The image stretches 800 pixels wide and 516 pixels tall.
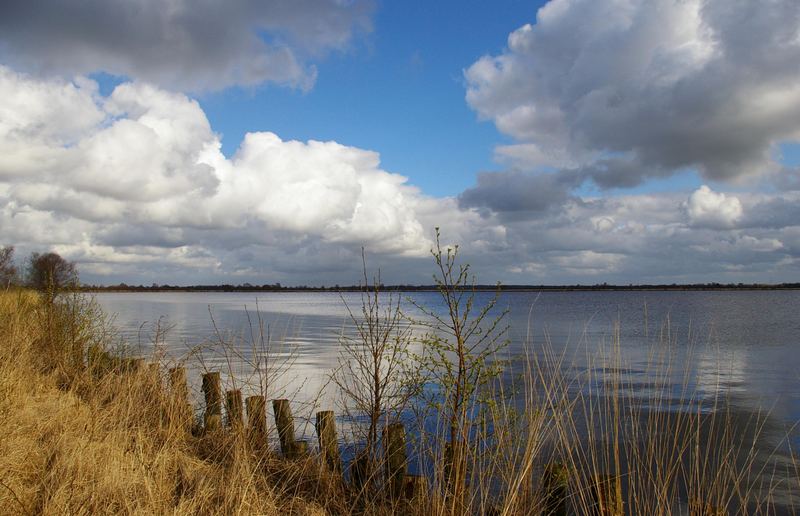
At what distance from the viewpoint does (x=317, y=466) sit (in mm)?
5738

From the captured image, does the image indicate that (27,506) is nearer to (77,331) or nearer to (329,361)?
(77,331)

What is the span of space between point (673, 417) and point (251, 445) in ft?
27.2

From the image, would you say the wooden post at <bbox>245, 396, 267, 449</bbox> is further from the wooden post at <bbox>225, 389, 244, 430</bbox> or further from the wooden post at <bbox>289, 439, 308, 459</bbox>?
the wooden post at <bbox>289, 439, 308, 459</bbox>

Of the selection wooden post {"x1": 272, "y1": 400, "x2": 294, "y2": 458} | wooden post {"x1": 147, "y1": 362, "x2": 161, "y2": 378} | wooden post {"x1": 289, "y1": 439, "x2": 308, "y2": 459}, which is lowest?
wooden post {"x1": 289, "y1": 439, "x2": 308, "y2": 459}

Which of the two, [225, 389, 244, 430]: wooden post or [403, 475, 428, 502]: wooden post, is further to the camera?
[225, 389, 244, 430]: wooden post

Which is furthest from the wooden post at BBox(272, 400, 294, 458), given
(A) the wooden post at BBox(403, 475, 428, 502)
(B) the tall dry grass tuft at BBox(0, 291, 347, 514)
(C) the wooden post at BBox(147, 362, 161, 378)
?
(C) the wooden post at BBox(147, 362, 161, 378)

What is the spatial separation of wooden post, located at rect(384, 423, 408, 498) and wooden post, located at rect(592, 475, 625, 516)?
5.86 ft

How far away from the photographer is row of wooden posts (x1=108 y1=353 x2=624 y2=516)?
13.2 feet

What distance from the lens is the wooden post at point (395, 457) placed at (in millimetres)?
5148

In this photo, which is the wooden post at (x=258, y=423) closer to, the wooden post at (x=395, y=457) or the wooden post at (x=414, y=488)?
the wooden post at (x=395, y=457)

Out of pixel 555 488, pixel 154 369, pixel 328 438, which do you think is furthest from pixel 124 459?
pixel 555 488

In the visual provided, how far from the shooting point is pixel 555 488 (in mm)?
4172

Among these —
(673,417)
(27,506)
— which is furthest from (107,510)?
(673,417)

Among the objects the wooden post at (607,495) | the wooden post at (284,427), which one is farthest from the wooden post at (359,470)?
the wooden post at (607,495)
